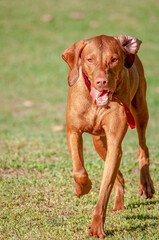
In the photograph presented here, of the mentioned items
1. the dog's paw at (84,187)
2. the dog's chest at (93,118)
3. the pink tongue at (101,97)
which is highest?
the pink tongue at (101,97)

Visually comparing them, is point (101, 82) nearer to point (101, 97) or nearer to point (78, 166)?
point (101, 97)

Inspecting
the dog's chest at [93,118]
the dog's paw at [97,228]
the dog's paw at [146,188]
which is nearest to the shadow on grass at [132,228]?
the dog's paw at [97,228]

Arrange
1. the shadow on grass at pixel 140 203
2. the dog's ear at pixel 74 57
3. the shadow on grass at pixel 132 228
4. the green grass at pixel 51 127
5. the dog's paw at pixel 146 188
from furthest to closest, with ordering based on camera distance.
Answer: the dog's paw at pixel 146 188
the shadow on grass at pixel 140 203
the green grass at pixel 51 127
the dog's ear at pixel 74 57
the shadow on grass at pixel 132 228

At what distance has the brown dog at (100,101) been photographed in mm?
4102

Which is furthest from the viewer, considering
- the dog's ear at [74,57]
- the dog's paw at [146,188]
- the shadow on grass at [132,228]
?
the dog's paw at [146,188]

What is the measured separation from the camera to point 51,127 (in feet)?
40.9

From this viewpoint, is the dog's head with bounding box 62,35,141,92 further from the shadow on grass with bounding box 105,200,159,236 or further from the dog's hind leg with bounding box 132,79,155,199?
the shadow on grass with bounding box 105,200,159,236

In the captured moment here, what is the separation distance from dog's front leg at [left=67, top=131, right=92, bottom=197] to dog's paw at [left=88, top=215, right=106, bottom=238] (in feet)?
1.25

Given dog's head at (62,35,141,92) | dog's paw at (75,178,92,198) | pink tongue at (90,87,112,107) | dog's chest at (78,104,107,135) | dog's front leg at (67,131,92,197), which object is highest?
dog's head at (62,35,141,92)

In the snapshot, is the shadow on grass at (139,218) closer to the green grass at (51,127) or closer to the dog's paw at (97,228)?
the green grass at (51,127)

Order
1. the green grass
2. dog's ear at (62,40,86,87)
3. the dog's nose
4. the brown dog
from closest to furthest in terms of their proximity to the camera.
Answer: the dog's nose → the brown dog → dog's ear at (62,40,86,87) → the green grass

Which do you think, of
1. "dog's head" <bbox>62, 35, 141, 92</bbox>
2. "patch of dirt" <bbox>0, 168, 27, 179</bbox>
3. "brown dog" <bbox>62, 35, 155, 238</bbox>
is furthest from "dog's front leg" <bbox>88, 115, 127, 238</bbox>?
"patch of dirt" <bbox>0, 168, 27, 179</bbox>

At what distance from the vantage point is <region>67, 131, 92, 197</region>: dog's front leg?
4242 mm

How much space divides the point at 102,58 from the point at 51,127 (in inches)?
331
